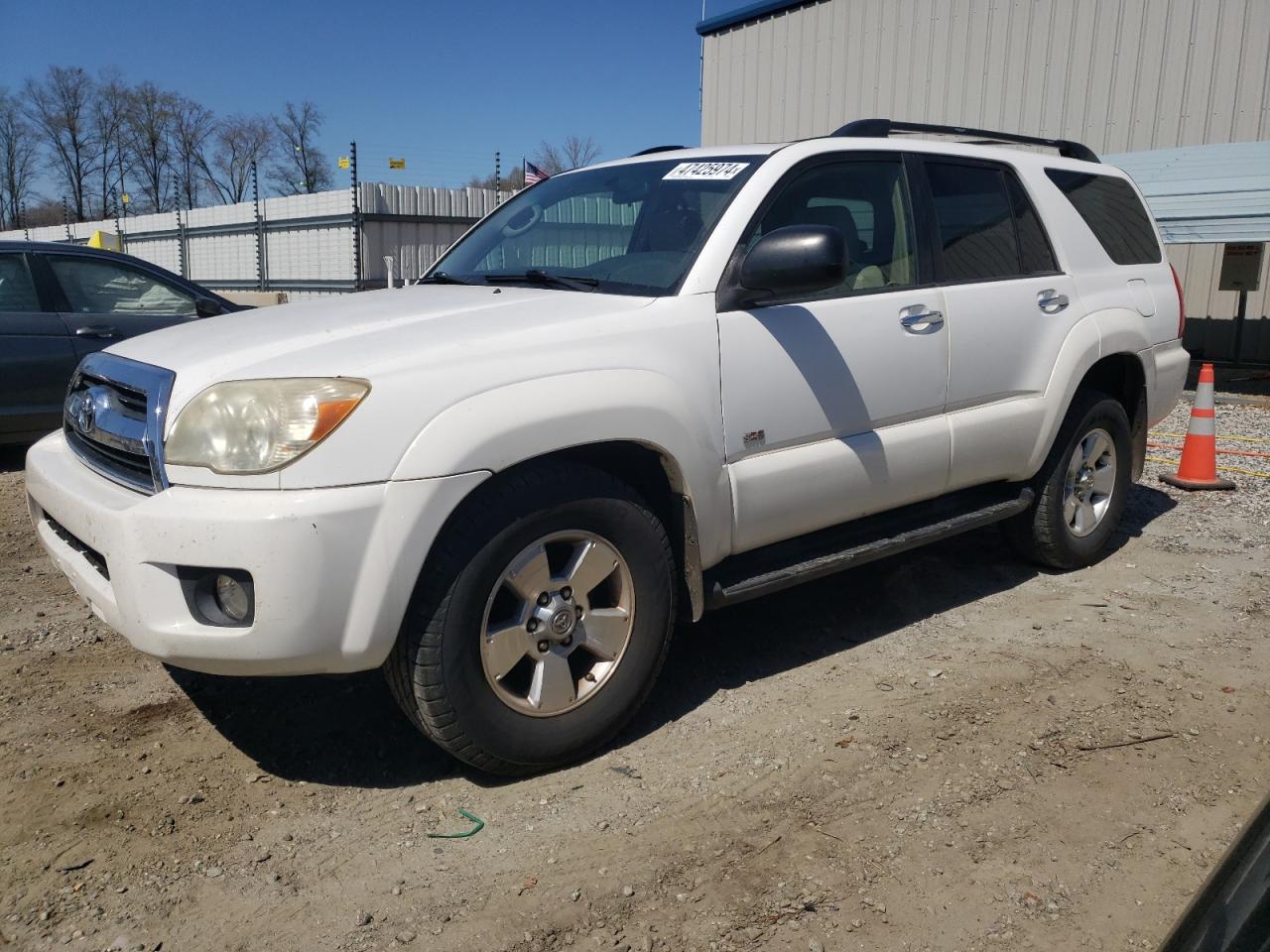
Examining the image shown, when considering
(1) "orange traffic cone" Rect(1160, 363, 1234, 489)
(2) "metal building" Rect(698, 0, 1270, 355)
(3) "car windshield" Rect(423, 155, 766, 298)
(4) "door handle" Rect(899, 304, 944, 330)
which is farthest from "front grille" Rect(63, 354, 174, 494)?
(2) "metal building" Rect(698, 0, 1270, 355)

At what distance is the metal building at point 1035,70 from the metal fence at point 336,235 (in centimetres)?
691

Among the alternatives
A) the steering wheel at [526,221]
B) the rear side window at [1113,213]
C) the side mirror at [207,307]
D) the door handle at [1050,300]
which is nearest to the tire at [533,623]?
the steering wheel at [526,221]

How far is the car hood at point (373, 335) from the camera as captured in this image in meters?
2.71

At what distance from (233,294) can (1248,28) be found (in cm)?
2160

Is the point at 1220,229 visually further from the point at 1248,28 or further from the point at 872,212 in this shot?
the point at 872,212

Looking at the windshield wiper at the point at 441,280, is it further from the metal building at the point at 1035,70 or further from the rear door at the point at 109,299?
the metal building at the point at 1035,70

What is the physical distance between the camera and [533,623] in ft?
9.67

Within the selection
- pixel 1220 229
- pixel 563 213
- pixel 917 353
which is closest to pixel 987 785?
pixel 917 353

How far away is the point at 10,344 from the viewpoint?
6766 mm

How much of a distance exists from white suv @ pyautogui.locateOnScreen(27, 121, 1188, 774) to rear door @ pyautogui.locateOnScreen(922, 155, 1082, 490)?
16mm

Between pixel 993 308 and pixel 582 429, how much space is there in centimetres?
212

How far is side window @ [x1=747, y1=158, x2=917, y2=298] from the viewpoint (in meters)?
3.71

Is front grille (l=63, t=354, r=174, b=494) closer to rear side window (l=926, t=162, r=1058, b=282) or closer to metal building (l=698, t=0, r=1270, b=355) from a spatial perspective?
rear side window (l=926, t=162, r=1058, b=282)

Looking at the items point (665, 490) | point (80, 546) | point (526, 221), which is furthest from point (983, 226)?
point (80, 546)
